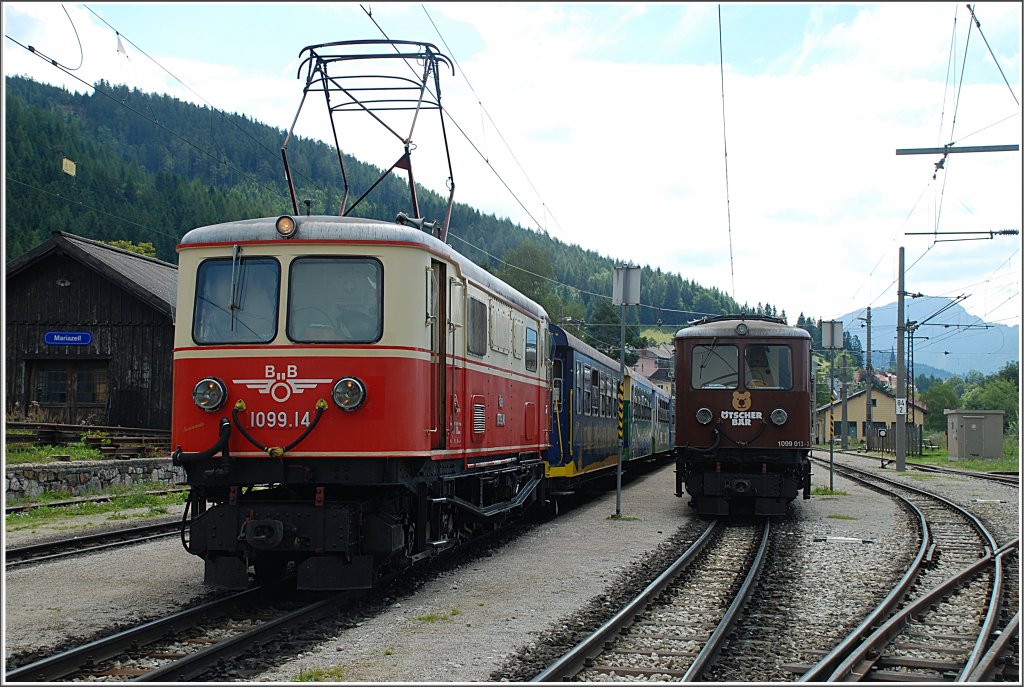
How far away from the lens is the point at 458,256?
1016cm

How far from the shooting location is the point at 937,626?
839cm

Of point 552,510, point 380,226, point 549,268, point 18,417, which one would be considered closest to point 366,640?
point 380,226

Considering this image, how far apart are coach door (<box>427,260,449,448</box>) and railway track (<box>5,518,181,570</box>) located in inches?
191

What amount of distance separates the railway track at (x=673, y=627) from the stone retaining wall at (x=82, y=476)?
10245 mm

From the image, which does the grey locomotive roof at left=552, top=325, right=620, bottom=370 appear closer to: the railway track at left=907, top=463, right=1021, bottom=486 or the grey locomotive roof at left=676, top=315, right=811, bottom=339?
the grey locomotive roof at left=676, top=315, right=811, bottom=339

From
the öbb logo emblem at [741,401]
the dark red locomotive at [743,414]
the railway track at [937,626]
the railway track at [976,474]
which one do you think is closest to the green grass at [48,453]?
the dark red locomotive at [743,414]

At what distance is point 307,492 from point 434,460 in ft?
4.04

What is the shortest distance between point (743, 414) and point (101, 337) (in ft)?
59.7

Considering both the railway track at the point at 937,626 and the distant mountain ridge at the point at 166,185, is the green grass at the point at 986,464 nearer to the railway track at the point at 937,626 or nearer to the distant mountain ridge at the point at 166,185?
the distant mountain ridge at the point at 166,185

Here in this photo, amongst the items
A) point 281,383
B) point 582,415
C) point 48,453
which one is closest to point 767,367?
point 582,415

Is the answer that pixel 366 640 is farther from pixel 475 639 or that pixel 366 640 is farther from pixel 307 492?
pixel 307 492

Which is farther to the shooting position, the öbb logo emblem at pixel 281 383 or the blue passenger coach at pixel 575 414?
the blue passenger coach at pixel 575 414

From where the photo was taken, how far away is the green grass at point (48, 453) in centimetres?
2002

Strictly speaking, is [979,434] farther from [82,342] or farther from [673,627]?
[673,627]
